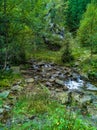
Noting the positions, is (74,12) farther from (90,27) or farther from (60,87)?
(60,87)

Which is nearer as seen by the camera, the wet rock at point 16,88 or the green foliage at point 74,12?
the wet rock at point 16,88

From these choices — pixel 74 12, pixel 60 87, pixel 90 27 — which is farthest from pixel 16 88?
pixel 74 12

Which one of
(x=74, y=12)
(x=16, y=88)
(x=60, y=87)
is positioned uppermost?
(x=74, y=12)

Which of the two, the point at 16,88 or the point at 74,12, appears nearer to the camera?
the point at 16,88

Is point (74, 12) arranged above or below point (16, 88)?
above

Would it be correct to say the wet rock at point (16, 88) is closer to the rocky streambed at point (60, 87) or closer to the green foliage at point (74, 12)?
the rocky streambed at point (60, 87)

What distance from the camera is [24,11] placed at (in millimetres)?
21203

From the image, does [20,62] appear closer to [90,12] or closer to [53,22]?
[90,12]

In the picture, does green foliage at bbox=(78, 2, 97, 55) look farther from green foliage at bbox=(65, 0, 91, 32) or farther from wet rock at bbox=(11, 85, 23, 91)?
green foliage at bbox=(65, 0, 91, 32)

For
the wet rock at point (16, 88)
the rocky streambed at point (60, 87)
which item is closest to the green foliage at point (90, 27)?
the rocky streambed at point (60, 87)

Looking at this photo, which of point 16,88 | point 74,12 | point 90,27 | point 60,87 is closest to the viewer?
point 16,88

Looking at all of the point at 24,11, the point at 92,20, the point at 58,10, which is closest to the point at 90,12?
the point at 92,20

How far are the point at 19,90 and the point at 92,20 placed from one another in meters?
15.6

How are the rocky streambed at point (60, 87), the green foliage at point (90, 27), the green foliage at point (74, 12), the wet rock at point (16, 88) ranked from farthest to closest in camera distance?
1. the green foliage at point (74, 12)
2. the green foliage at point (90, 27)
3. the wet rock at point (16, 88)
4. the rocky streambed at point (60, 87)
